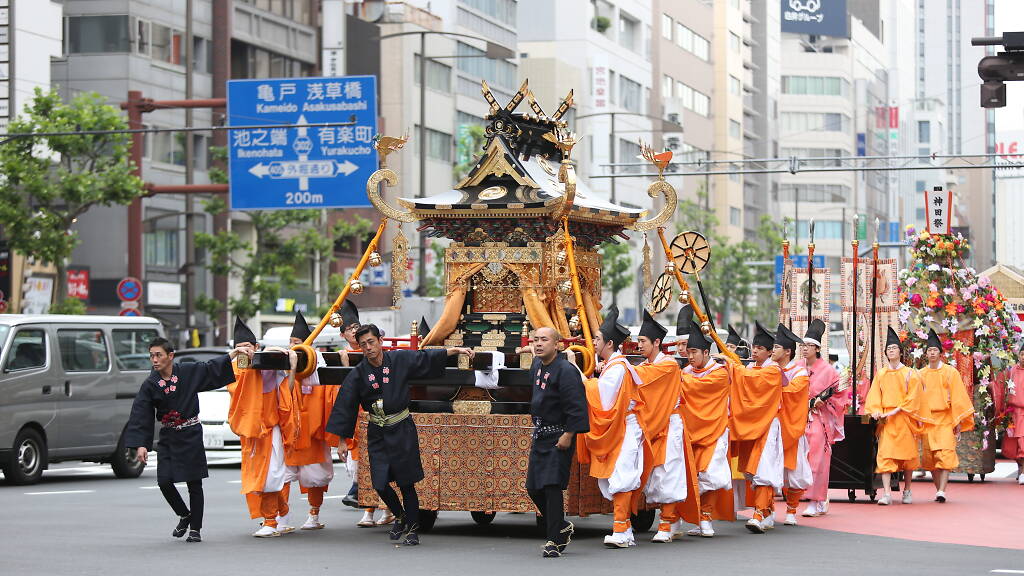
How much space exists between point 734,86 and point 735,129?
237 cm

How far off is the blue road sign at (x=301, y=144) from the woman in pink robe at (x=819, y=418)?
1427cm

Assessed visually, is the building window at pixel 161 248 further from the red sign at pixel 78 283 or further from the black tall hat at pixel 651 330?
the black tall hat at pixel 651 330

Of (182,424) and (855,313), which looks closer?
(182,424)

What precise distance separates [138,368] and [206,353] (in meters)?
4.41

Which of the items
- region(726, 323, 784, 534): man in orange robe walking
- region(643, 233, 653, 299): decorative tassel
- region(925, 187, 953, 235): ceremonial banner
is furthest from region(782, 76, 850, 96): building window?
region(726, 323, 784, 534): man in orange robe walking

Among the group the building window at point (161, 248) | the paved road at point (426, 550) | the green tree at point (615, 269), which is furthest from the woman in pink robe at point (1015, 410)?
the green tree at point (615, 269)

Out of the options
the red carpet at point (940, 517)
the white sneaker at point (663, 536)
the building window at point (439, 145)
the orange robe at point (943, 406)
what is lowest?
the red carpet at point (940, 517)

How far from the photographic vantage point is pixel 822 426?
1748cm

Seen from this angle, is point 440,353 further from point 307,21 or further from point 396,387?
point 307,21

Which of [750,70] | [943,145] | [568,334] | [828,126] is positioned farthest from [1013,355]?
[943,145]

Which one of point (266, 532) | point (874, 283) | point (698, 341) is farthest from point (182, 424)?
point (874, 283)

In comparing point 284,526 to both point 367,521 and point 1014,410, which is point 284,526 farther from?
point 1014,410

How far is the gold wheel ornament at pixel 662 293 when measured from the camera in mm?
16203

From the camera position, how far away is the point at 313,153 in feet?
101
